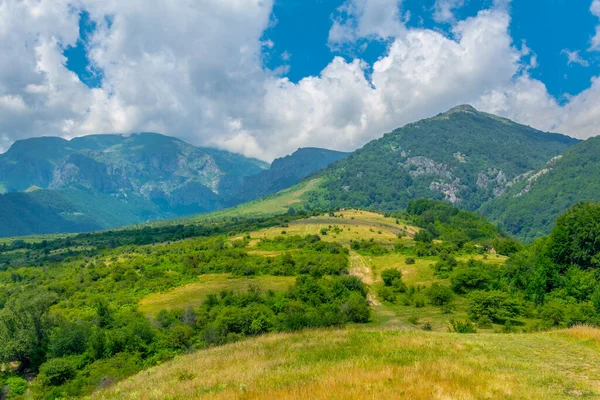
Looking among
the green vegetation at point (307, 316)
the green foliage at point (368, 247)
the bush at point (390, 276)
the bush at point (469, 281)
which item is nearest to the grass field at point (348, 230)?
the green vegetation at point (307, 316)

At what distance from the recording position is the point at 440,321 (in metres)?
56.0

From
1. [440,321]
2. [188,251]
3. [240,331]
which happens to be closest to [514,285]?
[440,321]

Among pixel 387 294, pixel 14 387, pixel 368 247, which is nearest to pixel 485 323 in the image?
pixel 387 294

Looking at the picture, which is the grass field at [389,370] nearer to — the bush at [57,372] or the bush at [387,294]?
the bush at [57,372]

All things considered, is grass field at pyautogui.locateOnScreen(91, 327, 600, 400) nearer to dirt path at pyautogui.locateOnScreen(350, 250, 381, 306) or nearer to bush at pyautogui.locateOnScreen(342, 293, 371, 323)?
bush at pyautogui.locateOnScreen(342, 293, 371, 323)

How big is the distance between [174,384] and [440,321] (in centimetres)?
4865

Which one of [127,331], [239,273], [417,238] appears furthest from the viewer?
[417,238]

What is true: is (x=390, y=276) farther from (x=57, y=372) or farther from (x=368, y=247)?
(x=57, y=372)

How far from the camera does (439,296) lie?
69812 millimetres

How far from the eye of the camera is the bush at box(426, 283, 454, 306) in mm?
69250

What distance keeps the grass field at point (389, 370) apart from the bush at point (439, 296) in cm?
4580

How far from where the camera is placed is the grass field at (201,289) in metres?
77.1

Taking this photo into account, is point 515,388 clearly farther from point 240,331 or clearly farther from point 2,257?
point 2,257

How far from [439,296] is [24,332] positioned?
69.9 meters
